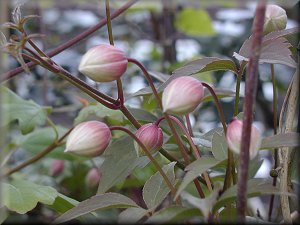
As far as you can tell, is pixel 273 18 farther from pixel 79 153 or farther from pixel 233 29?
pixel 233 29

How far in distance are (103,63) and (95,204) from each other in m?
0.10

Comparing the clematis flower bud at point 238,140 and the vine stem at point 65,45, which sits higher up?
the clematis flower bud at point 238,140

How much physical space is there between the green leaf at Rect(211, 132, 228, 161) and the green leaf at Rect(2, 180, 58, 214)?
191 millimetres

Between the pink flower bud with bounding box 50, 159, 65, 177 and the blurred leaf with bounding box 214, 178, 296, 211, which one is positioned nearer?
the blurred leaf with bounding box 214, 178, 296, 211

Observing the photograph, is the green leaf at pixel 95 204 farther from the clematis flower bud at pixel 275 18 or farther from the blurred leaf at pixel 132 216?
the clematis flower bud at pixel 275 18

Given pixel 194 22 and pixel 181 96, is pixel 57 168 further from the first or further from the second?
pixel 194 22

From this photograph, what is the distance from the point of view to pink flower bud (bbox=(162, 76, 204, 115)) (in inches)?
15.4

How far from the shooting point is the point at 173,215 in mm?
355

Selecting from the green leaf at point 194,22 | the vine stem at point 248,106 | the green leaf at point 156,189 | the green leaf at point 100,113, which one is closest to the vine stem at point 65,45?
the green leaf at point 100,113

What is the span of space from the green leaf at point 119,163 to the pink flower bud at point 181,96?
13 cm

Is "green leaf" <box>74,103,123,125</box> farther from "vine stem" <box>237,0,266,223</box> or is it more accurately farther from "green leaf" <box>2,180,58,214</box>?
"vine stem" <box>237,0,266,223</box>

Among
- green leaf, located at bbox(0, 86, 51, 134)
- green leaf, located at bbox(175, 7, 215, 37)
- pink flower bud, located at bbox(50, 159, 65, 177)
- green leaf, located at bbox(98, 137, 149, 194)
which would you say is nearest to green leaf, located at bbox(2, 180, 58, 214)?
green leaf, located at bbox(98, 137, 149, 194)

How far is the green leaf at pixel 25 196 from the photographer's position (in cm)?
54

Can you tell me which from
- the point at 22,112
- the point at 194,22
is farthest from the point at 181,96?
the point at 194,22
